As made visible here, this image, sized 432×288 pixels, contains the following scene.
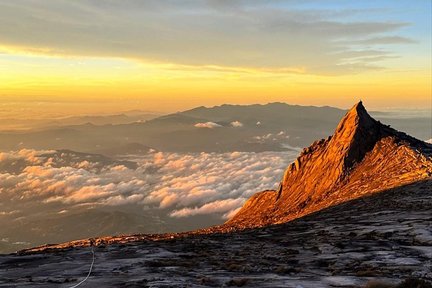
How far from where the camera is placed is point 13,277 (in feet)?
59.1

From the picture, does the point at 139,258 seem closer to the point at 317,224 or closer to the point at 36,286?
the point at 36,286

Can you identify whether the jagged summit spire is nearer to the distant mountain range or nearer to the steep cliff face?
the steep cliff face

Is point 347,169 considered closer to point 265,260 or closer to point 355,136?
point 355,136

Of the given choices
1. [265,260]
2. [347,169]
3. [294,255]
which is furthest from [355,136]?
[265,260]

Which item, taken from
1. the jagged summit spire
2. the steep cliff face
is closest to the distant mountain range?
the steep cliff face

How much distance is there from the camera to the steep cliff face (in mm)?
52856

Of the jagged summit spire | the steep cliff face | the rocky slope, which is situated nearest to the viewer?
the rocky slope

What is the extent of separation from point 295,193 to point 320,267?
55.7 m

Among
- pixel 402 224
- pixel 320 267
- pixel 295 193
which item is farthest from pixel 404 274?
pixel 295 193

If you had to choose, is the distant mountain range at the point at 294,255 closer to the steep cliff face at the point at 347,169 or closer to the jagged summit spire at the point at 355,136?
the steep cliff face at the point at 347,169

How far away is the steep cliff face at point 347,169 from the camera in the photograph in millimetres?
52856

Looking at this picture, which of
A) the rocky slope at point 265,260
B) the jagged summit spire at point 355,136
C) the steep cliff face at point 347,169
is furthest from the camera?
the jagged summit spire at point 355,136

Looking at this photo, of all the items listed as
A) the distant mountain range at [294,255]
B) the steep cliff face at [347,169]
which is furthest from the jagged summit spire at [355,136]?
the distant mountain range at [294,255]

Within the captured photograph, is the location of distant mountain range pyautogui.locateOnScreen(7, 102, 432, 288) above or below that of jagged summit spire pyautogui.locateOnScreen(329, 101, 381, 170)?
below
